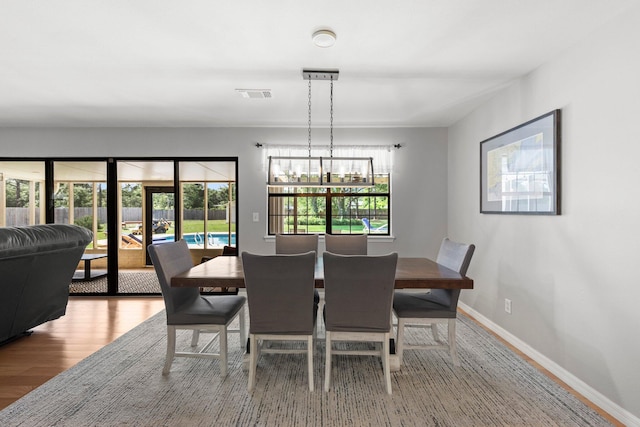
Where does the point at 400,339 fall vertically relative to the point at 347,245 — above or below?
below

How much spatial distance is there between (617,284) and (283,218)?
368cm

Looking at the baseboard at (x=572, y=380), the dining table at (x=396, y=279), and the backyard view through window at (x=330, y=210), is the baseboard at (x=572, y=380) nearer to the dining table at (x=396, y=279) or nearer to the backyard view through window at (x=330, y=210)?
the dining table at (x=396, y=279)

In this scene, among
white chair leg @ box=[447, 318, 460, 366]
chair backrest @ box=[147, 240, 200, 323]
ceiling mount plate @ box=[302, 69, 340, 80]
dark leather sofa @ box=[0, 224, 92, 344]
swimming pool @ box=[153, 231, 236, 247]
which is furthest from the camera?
swimming pool @ box=[153, 231, 236, 247]

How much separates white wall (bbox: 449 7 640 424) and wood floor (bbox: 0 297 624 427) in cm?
25

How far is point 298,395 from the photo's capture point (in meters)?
2.26

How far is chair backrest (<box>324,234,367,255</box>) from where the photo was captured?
3.53 metres

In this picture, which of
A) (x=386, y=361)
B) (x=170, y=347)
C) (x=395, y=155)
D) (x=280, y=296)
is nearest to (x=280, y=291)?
(x=280, y=296)

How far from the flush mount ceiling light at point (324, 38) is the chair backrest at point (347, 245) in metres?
1.86

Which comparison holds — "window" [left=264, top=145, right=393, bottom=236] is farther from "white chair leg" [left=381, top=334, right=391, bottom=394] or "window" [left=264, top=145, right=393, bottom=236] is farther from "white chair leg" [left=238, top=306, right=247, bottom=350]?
"white chair leg" [left=381, top=334, right=391, bottom=394]

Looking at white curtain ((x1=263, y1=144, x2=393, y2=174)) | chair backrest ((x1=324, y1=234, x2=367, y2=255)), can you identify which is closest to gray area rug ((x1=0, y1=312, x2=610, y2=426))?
chair backrest ((x1=324, y1=234, x2=367, y2=255))

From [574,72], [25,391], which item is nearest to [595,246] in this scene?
[574,72]

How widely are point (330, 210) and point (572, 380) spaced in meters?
3.23

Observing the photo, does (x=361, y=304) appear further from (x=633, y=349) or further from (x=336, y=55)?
(x=336, y=55)

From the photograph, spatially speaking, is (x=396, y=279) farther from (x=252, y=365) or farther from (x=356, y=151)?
(x=356, y=151)
